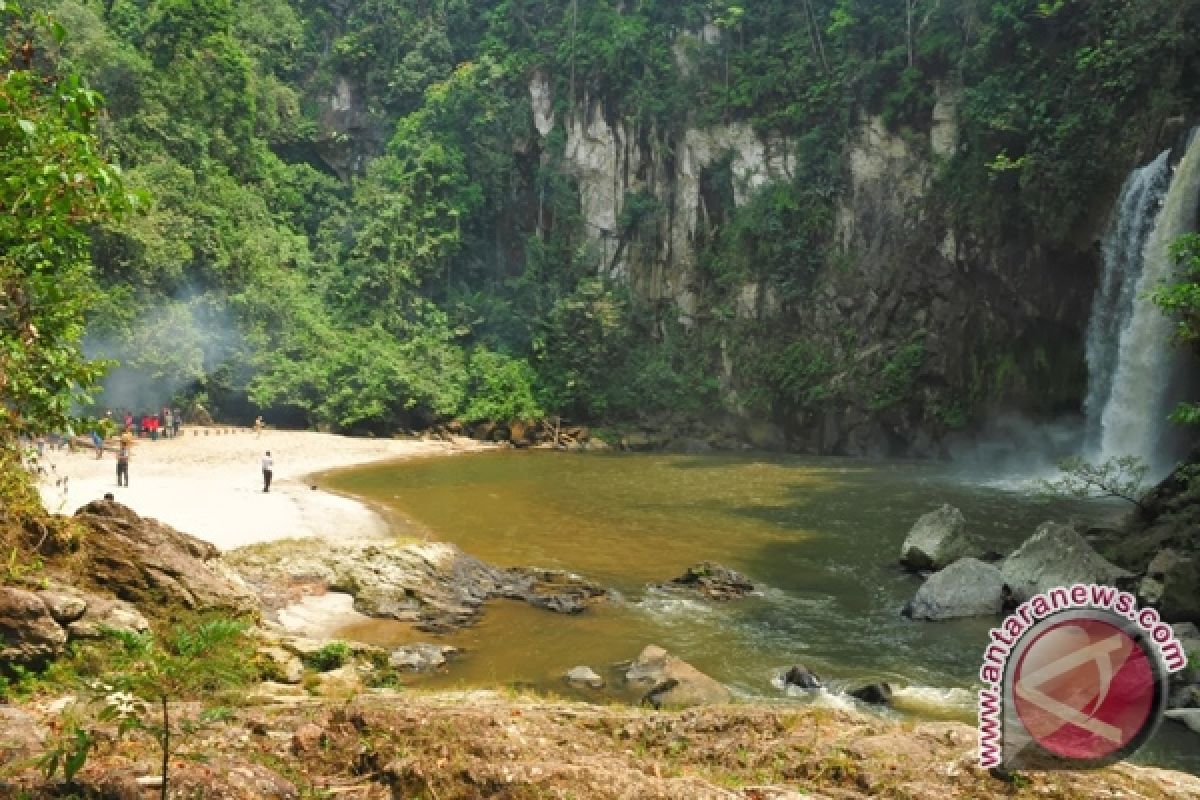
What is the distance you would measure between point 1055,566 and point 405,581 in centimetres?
1048

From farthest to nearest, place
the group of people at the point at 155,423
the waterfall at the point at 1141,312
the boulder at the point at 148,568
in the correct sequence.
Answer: the group of people at the point at 155,423, the waterfall at the point at 1141,312, the boulder at the point at 148,568

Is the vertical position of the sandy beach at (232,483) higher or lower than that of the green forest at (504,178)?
lower

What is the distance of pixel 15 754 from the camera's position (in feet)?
15.1

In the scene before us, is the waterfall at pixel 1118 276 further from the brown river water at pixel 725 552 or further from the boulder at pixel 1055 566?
the boulder at pixel 1055 566

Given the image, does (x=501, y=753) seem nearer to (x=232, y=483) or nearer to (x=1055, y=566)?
(x=1055, y=566)

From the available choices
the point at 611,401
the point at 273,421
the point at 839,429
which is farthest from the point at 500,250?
the point at 839,429

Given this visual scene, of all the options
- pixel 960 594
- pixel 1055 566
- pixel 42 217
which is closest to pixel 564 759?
pixel 42 217

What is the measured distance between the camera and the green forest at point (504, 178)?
1190 inches

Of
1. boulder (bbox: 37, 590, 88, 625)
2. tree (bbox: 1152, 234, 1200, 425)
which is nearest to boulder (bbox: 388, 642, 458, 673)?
boulder (bbox: 37, 590, 88, 625)

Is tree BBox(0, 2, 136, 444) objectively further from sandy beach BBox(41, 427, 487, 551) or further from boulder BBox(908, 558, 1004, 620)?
boulder BBox(908, 558, 1004, 620)

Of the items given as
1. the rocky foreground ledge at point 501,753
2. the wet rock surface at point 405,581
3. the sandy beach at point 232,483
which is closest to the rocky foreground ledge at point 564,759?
the rocky foreground ledge at point 501,753

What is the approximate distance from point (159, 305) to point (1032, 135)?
115 ft

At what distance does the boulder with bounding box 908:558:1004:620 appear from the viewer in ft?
45.6

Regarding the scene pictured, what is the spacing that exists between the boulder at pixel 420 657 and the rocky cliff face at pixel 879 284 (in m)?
25.4
